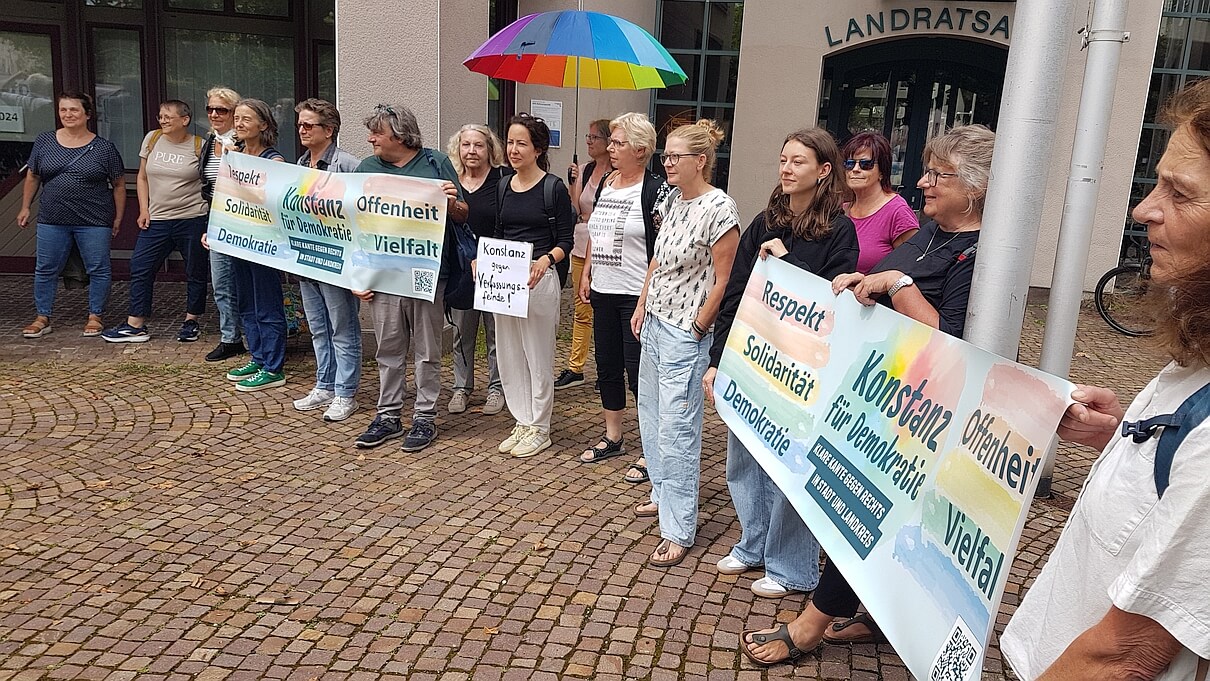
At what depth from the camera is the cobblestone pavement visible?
3.49 metres

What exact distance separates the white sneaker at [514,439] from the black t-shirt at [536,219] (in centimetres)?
112

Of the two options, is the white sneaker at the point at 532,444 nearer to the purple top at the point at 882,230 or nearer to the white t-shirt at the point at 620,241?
the white t-shirt at the point at 620,241

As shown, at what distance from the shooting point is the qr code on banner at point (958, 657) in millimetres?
2133

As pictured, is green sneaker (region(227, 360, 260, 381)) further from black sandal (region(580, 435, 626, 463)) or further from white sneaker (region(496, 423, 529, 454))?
black sandal (region(580, 435, 626, 463))

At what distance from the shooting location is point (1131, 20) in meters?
11.0

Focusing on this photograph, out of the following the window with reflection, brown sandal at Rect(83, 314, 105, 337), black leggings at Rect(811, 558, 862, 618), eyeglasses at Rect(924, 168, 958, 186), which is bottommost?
brown sandal at Rect(83, 314, 105, 337)

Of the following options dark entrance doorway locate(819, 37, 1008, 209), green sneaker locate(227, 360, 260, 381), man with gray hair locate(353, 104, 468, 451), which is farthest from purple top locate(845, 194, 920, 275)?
dark entrance doorway locate(819, 37, 1008, 209)

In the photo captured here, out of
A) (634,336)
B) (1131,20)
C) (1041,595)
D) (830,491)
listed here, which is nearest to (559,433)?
(634,336)

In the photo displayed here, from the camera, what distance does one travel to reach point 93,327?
8094mm

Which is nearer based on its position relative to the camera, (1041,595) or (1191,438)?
(1191,438)

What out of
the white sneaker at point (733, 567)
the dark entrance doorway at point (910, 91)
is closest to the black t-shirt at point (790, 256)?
the white sneaker at point (733, 567)

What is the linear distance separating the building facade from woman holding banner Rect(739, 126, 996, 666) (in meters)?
5.14

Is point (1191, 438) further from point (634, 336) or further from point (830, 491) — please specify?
point (634, 336)

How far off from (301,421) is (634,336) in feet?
8.49
